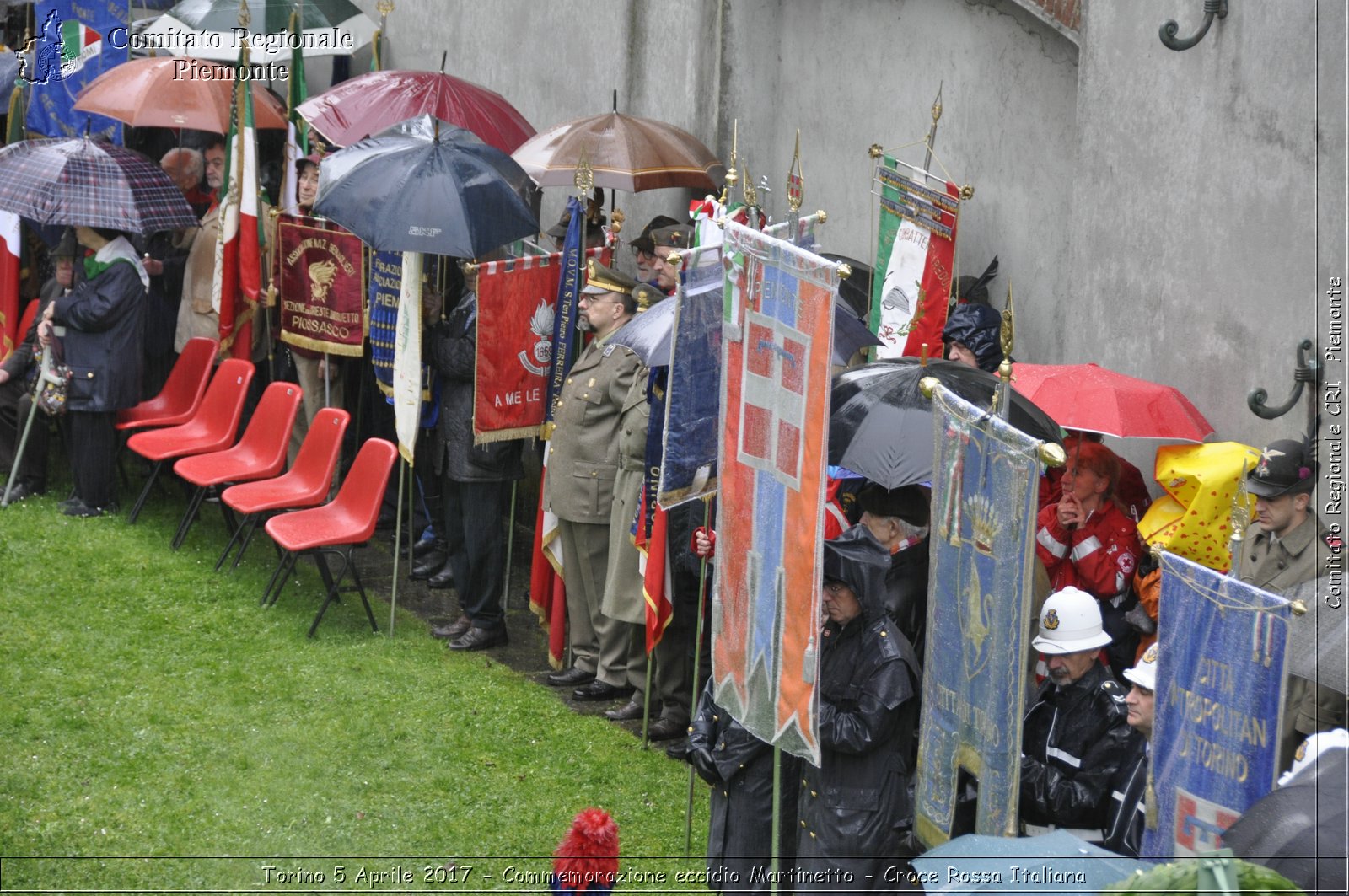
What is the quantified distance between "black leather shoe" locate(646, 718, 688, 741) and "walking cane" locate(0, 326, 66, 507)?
522 centimetres

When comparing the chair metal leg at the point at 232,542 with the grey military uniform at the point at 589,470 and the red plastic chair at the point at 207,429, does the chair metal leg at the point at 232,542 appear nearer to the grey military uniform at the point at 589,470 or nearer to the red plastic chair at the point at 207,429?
the red plastic chair at the point at 207,429

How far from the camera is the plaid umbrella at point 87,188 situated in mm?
10789

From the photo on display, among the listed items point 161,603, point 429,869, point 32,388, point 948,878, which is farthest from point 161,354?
point 948,878

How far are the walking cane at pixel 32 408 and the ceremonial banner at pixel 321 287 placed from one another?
5.33 feet

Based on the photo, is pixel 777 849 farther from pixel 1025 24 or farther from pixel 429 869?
pixel 1025 24

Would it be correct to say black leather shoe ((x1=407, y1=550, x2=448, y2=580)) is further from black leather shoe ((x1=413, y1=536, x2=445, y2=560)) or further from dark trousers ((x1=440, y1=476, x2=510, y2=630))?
dark trousers ((x1=440, y1=476, x2=510, y2=630))

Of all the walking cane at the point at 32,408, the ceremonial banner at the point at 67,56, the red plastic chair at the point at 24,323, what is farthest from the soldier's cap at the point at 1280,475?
the ceremonial banner at the point at 67,56

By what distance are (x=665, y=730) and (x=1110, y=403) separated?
9.69ft

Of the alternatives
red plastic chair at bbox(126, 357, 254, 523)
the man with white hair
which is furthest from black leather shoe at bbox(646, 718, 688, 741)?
red plastic chair at bbox(126, 357, 254, 523)

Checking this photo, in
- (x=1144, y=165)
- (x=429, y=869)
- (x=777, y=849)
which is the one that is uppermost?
(x=1144, y=165)

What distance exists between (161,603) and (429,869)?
11.9ft

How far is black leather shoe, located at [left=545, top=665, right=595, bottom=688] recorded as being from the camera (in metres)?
9.47

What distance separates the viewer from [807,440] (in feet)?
18.5

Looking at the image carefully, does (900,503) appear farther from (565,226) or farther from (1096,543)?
(565,226)
